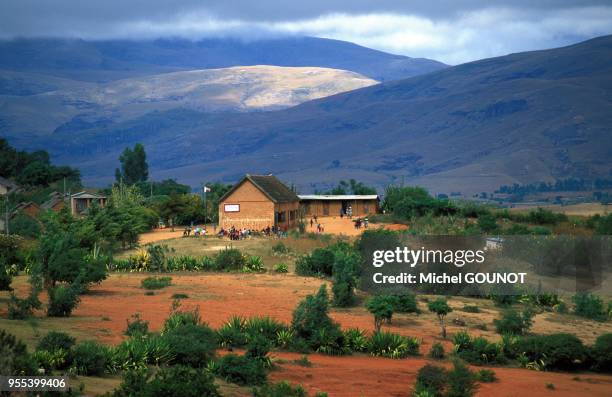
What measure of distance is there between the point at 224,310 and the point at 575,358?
35.6 ft

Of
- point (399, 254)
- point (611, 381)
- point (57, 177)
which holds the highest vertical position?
point (57, 177)

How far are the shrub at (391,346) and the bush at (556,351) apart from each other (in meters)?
2.76

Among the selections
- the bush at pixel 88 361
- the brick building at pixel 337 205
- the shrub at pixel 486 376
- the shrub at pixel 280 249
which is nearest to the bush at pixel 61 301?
the bush at pixel 88 361

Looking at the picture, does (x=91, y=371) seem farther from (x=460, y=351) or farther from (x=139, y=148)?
(x=139, y=148)

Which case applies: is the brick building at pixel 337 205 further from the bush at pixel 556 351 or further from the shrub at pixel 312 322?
the bush at pixel 556 351

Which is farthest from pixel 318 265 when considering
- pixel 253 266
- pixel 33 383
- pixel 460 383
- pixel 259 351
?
pixel 33 383

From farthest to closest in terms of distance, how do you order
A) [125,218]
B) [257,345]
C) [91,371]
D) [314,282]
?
[125,218] → [314,282] → [257,345] → [91,371]

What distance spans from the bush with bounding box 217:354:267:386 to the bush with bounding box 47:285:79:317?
7236 mm

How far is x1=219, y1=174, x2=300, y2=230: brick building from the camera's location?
6244 centimetres

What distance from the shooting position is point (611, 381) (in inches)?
954

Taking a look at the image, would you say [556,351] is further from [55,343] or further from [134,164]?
[134,164]

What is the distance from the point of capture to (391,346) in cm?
2570

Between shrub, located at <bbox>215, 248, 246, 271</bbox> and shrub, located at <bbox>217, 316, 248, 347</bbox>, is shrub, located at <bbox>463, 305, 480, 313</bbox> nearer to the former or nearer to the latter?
shrub, located at <bbox>217, 316, 248, 347</bbox>

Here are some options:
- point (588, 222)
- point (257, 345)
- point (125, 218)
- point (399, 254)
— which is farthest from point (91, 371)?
point (588, 222)
